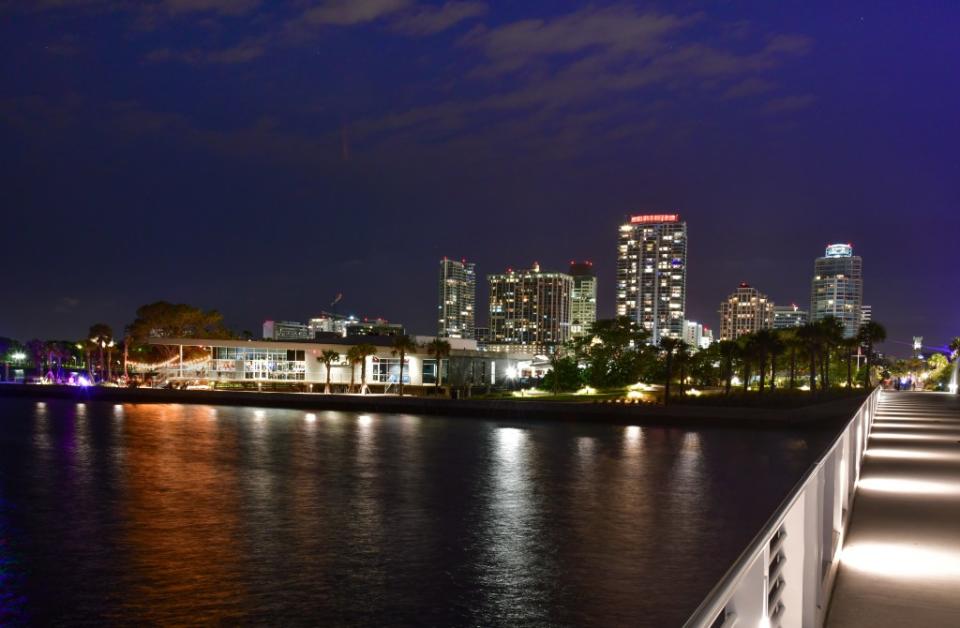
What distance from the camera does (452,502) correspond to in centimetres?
2616

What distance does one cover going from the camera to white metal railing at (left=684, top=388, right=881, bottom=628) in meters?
3.08

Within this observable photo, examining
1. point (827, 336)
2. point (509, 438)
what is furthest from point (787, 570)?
point (827, 336)

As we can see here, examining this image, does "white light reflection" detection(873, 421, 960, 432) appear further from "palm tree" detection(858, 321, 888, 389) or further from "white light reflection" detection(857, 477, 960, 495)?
"palm tree" detection(858, 321, 888, 389)

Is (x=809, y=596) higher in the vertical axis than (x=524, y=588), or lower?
higher

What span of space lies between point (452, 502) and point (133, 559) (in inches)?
389

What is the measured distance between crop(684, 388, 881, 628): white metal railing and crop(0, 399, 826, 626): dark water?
7939 millimetres

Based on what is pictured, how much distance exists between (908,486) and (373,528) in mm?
12711

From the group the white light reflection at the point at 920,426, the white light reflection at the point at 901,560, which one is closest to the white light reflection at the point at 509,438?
the white light reflection at the point at 920,426

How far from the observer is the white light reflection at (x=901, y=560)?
771 centimetres

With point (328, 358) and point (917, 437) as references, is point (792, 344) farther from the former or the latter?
point (917, 437)

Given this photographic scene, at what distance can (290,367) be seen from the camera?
9644 centimetres

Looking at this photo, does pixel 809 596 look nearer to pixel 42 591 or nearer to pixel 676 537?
pixel 42 591

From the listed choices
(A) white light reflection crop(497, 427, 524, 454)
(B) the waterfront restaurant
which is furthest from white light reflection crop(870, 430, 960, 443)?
(B) the waterfront restaurant

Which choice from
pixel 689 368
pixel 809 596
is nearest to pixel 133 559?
pixel 809 596
